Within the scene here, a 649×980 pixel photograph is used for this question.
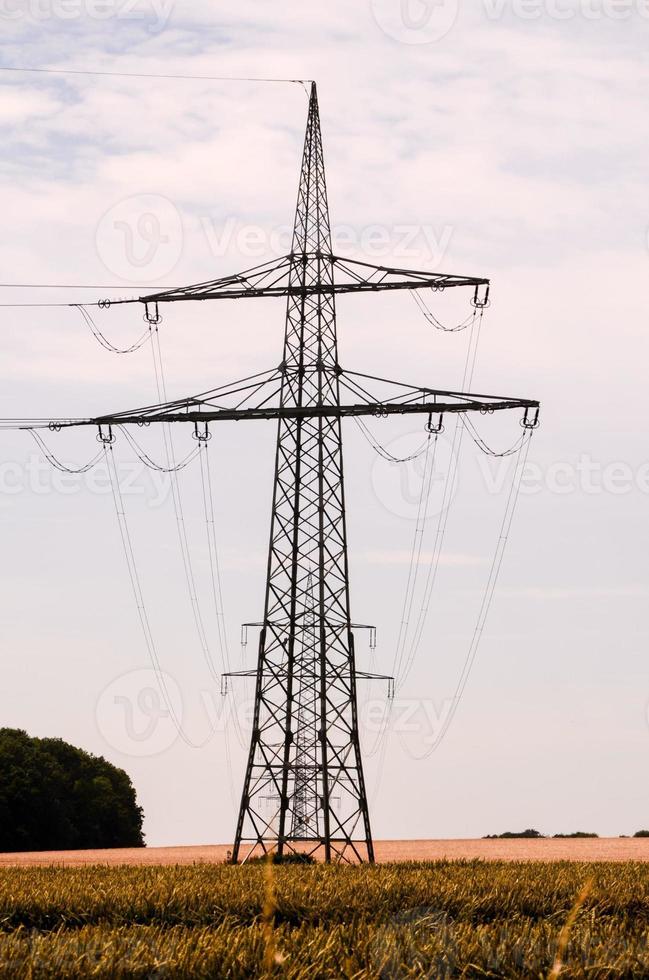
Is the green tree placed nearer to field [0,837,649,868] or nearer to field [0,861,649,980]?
field [0,837,649,868]

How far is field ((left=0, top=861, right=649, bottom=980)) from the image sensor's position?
1322 cm

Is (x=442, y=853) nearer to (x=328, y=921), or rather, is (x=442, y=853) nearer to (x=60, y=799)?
(x=60, y=799)

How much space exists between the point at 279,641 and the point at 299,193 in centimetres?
1423

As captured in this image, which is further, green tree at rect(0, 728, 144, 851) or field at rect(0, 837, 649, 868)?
green tree at rect(0, 728, 144, 851)

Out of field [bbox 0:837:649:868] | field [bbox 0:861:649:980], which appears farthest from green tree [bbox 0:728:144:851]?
field [bbox 0:861:649:980]

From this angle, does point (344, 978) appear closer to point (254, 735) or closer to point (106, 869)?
point (106, 869)

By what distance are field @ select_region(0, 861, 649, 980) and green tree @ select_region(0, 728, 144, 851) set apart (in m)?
53.3

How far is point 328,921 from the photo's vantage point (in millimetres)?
20422

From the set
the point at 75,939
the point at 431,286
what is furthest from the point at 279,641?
the point at 75,939

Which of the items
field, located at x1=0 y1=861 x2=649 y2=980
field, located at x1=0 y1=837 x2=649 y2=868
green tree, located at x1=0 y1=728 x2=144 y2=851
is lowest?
field, located at x1=0 y1=861 x2=649 y2=980

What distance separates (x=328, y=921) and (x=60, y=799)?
2836 inches

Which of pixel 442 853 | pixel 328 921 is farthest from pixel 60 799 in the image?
pixel 328 921

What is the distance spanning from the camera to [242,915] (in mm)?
21719

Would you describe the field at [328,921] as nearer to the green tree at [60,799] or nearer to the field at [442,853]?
the field at [442,853]
